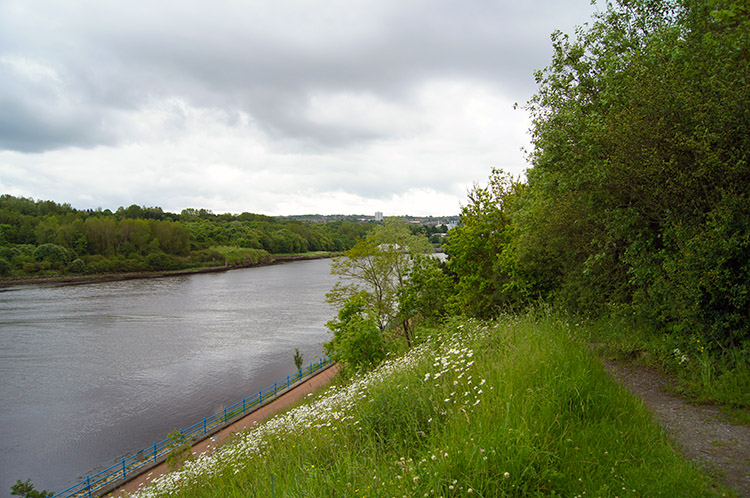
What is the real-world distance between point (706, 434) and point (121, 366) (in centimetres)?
3180

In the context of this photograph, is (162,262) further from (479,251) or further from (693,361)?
(693,361)

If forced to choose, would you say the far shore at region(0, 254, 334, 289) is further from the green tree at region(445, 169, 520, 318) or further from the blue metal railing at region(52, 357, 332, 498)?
the green tree at region(445, 169, 520, 318)

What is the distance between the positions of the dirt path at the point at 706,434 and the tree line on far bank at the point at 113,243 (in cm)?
6309

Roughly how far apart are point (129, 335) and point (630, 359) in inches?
1493

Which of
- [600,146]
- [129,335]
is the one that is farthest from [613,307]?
[129,335]

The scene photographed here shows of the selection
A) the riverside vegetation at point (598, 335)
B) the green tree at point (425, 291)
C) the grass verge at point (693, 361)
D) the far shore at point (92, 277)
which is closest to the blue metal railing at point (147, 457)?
the green tree at point (425, 291)

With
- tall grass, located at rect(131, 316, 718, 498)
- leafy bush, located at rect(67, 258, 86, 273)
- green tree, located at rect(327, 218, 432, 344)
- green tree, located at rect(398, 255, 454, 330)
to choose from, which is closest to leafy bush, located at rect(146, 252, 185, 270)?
leafy bush, located at rect(67, 258, 86, 273)

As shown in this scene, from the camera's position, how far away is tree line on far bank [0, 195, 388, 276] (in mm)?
79188

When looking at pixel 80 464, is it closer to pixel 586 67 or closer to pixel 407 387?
pixel 407 387

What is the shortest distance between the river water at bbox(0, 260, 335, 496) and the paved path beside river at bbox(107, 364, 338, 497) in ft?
12.1

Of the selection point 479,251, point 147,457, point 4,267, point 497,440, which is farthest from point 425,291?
point 4,267

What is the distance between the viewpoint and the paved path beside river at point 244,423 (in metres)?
13.0

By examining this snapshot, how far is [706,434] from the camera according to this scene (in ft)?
13.4

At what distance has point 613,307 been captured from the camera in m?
8.80
